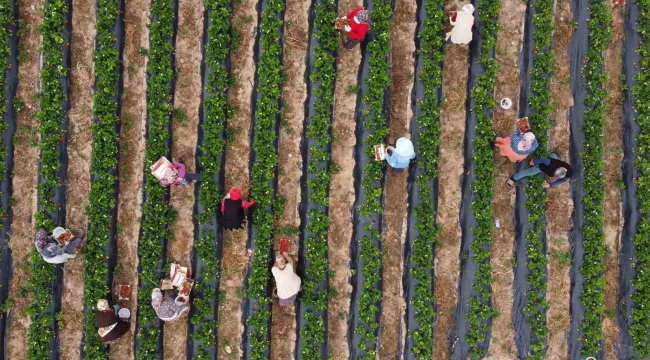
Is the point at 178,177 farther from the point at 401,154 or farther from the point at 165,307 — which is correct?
the point at 401,154

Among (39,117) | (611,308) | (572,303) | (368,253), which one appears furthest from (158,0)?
(611,308)

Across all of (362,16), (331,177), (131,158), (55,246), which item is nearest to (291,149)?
(331,177)

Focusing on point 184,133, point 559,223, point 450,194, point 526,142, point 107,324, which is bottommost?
point 107,324

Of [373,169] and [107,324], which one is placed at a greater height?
[373,169]

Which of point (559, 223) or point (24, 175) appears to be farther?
point (559, 223)

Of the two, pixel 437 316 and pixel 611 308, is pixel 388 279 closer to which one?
pixel 437 316

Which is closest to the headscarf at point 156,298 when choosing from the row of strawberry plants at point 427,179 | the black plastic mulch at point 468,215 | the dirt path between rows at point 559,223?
the row of strawberry plants at point 427,179
